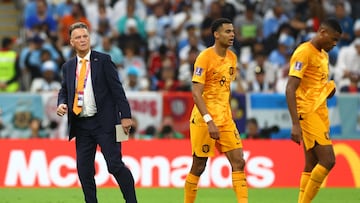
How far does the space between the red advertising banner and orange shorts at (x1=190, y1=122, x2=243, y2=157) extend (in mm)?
5619

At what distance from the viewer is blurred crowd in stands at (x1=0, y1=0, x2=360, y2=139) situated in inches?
922

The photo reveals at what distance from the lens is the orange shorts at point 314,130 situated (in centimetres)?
1293

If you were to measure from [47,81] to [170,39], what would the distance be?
12.8 ft

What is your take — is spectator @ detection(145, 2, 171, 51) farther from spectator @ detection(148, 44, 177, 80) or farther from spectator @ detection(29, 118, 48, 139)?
spectator @ detection(29, 118, 48, 139)

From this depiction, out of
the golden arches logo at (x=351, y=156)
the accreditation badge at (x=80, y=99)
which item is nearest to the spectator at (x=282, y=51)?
the golden arches logo at (x=351, y=156)

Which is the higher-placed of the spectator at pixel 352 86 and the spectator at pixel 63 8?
the spectator at pixel 63 8

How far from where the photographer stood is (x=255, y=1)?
87.4 ft

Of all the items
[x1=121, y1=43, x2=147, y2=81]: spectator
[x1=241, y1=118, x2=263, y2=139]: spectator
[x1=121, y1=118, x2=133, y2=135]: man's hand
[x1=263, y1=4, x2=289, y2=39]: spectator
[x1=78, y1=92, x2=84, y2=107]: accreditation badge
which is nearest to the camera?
[x1=121, y1=118, x2=133, y2=135]: man's hand

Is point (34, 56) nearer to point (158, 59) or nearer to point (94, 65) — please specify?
point (158, 59)

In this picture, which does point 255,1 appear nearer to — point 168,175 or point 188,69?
point 188,69

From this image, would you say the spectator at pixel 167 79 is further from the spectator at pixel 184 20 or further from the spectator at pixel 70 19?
the spectator at pixel 70 19

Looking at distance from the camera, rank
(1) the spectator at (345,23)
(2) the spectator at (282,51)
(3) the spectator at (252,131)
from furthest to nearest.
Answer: (1) the spectator at (345,23) < (2) the spectator at (282,51) < (3) the spectator at (252,131)

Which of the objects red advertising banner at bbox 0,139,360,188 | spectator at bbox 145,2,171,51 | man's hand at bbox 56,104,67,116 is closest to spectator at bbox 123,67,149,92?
spectator at bbox 145,2,171,51

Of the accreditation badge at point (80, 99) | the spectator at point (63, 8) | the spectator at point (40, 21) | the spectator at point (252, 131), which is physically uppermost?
the spectator at point (63, 8)
